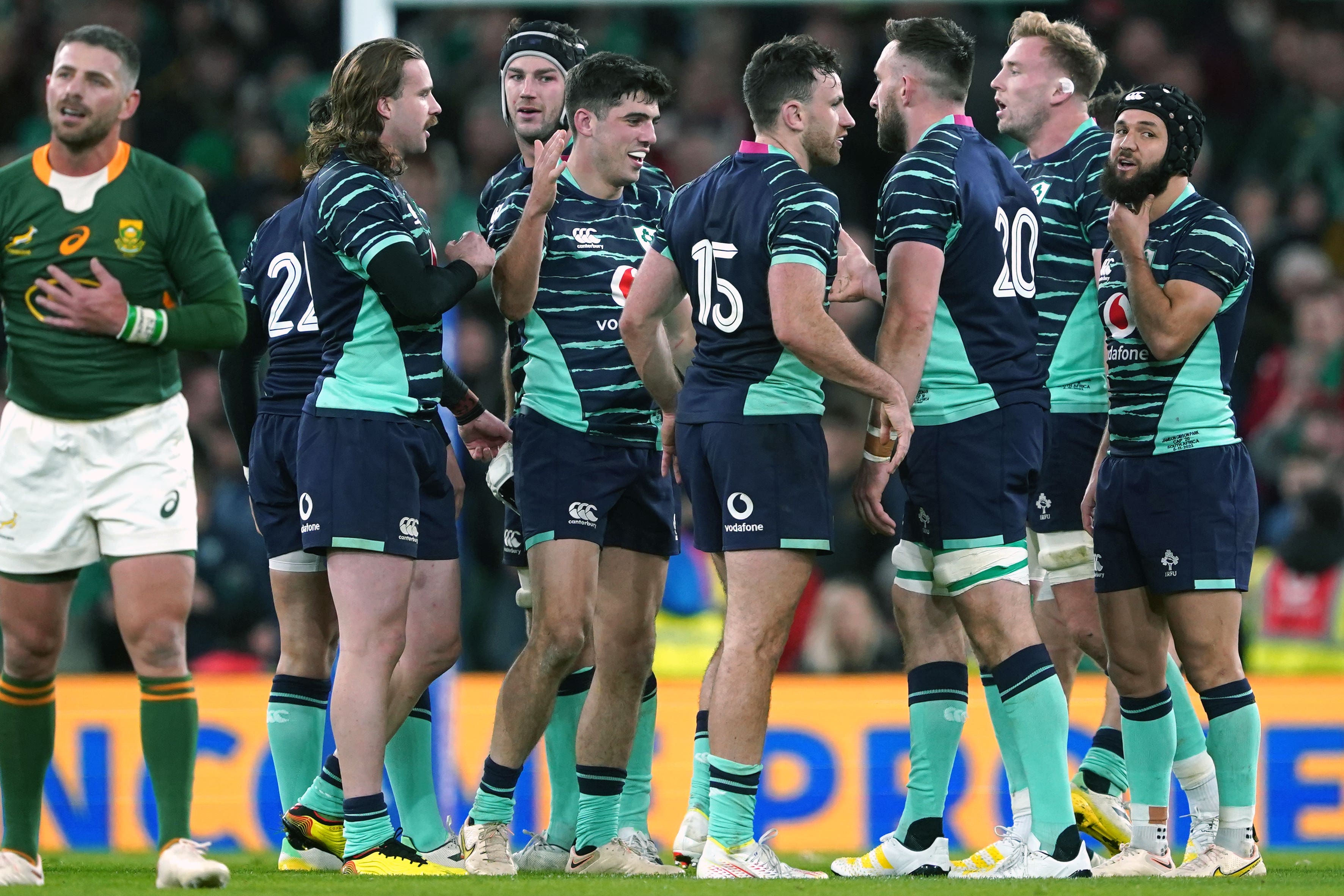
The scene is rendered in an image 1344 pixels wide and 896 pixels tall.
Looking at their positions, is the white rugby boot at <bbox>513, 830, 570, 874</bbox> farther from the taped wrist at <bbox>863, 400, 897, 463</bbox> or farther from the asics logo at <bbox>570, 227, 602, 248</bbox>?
the asics logo at <bbox>570, 227, 602, 248</bbox>

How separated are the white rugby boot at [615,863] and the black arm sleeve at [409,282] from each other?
198 cm

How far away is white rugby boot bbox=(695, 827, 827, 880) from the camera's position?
5512mm

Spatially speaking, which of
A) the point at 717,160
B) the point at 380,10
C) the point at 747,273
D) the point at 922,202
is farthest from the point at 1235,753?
the point at 717,160

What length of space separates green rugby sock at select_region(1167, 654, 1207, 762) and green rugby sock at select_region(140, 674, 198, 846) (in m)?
3.40

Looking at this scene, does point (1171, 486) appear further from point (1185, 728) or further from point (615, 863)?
point (615, 863)

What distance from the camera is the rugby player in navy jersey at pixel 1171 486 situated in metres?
5.97

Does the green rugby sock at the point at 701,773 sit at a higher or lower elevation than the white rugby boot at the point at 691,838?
higher

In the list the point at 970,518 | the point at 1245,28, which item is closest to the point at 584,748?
the point at 970,518

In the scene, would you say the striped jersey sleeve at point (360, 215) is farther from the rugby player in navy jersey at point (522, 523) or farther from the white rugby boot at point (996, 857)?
the white rugby boot at point (996, 857)

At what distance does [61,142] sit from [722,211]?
203 centimetres

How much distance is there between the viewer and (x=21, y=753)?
5293mm

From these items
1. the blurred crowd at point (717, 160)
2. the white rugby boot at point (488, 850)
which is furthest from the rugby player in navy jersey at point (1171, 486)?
the blurred crowd at point (717, 160)

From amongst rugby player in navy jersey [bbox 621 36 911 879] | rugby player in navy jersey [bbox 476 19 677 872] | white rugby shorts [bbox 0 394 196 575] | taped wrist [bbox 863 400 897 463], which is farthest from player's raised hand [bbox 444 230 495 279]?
taped wrist [bbox 863 400 897 463]

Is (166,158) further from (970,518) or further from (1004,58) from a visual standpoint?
(970,518)
